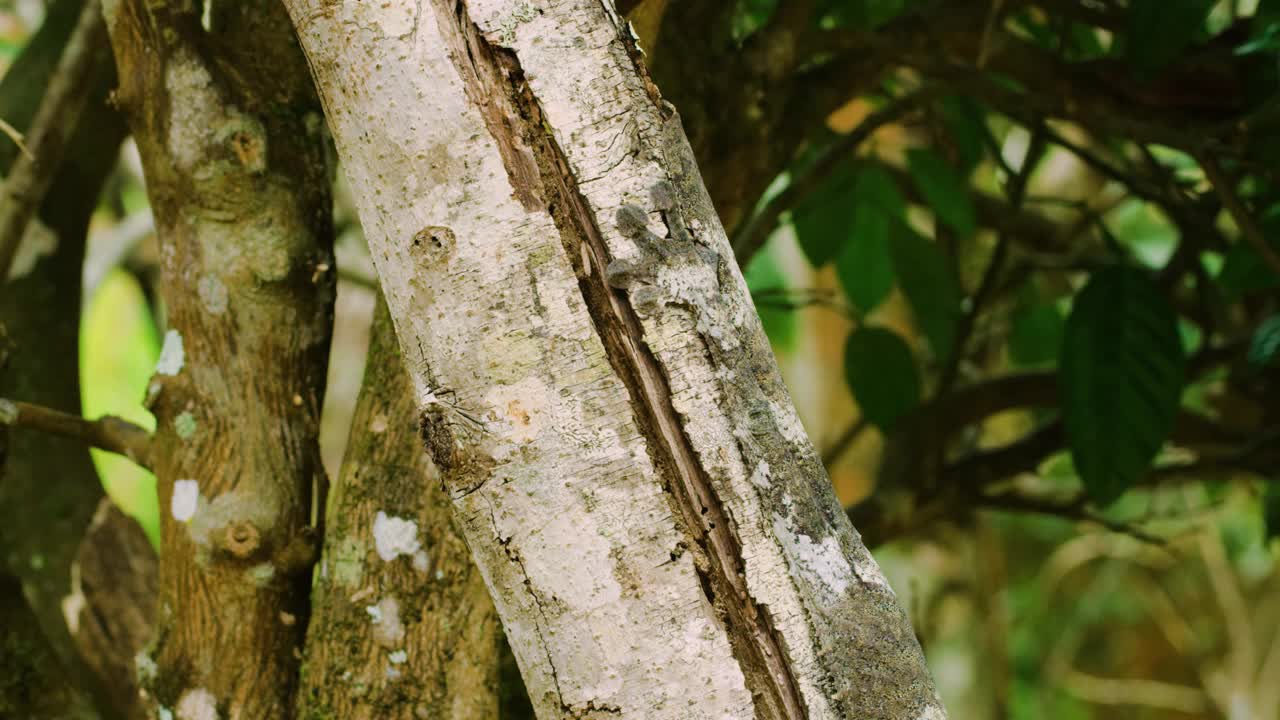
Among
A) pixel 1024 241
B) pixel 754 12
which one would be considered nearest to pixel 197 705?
pixel 754 12

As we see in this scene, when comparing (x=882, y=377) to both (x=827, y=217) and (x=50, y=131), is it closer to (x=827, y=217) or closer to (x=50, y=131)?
(x=827, y=217)

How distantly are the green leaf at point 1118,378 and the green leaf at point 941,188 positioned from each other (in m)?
0.15

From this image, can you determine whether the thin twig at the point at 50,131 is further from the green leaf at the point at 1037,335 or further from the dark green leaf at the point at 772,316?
the green leaf at the point at 1037,335

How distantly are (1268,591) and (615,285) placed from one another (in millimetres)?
3900

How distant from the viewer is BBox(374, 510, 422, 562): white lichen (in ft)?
Answer: 2.42

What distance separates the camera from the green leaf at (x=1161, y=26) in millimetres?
920

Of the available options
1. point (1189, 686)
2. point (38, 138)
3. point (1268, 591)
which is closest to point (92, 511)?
point (38, 138)

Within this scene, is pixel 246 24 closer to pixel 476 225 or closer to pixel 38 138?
pixel 38 138

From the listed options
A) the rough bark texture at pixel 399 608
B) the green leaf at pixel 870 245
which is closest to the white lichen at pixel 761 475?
the rough bark texture at pixel 399 608

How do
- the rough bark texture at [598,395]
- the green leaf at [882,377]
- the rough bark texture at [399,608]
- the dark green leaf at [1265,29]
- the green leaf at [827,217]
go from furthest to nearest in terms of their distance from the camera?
1. the green leaf at [882,377]
2. the green leaf at [827,217]
3. the dark green leaf at [1265,29]
4. the rough bark texture at [399,608]
5. the rough bark texture at [598,395]

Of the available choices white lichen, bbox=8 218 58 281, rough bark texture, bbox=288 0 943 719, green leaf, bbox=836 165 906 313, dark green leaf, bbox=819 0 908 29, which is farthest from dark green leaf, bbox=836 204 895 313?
white lichen, bbox=8 218 58 281

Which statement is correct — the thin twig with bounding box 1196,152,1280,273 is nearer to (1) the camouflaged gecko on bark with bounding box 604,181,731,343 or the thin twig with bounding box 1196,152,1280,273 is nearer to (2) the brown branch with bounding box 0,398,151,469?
(1) the camouflaged gecko on bark with bounding box 604,181,731,343

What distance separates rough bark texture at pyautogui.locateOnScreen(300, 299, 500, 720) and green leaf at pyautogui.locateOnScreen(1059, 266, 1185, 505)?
62 centimetres

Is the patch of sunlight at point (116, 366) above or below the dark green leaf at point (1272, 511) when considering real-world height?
above
